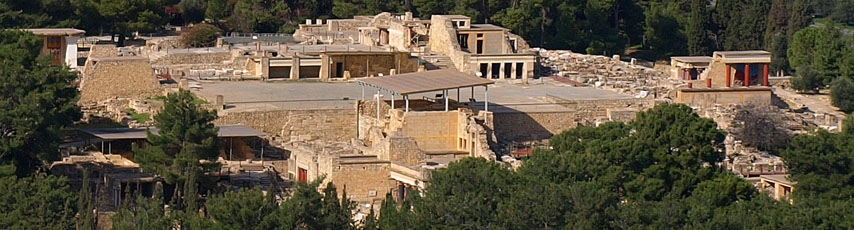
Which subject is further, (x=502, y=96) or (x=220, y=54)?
(x=220, y=54)

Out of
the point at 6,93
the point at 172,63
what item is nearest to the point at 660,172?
the point at 6,93

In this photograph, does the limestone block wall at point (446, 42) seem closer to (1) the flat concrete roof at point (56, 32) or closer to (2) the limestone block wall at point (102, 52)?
(2) the limestone block wall at point (102, 52)

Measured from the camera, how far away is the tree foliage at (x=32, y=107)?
5259cm

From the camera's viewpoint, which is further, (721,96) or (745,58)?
(745,58)

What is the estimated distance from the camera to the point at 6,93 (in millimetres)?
54312

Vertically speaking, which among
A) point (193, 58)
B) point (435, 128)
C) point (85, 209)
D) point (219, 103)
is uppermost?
point (193, 58)

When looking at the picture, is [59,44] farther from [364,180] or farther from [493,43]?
[364,180]

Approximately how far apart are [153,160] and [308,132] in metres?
6.36

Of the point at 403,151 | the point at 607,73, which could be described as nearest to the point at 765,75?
the point at 607,73

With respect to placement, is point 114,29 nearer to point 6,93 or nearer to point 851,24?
point 6,93

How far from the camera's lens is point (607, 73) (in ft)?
226

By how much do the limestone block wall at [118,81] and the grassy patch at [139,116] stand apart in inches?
62.3

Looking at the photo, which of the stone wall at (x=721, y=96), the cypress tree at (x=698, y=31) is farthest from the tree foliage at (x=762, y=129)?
the cypress tree at (x=698, y=31)

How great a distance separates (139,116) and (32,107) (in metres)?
5.31
